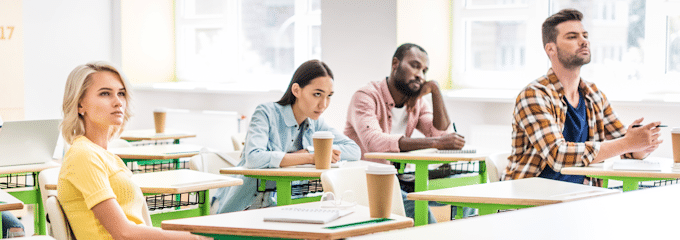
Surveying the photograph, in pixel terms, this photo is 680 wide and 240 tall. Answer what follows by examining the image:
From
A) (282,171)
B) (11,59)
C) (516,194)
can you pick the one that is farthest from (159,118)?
(516,194)

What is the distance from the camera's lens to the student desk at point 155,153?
3.41m

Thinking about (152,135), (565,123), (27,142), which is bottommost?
(152,135)

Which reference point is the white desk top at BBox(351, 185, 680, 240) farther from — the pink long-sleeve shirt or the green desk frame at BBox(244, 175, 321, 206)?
the pink long-sleeve shirt

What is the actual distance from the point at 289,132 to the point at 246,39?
3793mm

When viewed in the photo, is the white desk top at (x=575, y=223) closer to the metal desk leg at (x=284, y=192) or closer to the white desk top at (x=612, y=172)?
the white desk top at (x=612, y=172)

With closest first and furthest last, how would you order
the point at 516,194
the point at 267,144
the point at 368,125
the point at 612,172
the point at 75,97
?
the point at 75,97 < the point at 516,194 < the point at 612,172 < the point at 267,144 < the point at 368,125

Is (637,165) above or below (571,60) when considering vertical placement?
below

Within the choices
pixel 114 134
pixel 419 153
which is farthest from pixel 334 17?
pixel 114 134

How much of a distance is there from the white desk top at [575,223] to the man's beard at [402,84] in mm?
3275

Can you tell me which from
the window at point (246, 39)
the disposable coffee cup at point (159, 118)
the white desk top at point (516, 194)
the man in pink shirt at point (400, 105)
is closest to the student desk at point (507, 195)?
the white desk top at point (516, 194)

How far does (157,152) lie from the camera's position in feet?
11.5

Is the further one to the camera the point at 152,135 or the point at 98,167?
the point at 152,135

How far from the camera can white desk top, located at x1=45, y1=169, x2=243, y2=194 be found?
224 centimetres

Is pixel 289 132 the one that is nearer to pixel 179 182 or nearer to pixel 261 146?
pixel 261 146
